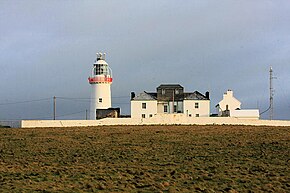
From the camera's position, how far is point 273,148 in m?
25.8

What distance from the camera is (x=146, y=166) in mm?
18297

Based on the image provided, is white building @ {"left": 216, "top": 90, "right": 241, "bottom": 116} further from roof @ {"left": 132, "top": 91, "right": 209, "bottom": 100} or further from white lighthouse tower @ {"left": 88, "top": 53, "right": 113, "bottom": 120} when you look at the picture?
white lighthouse tower @ {"left": 88, "top": 53, "right": 113, "bottom": 120}

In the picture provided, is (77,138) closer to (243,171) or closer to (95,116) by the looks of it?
(243,171)

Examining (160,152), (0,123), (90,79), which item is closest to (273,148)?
(160,152)

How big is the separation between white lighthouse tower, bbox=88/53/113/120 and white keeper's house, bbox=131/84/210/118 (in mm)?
3604

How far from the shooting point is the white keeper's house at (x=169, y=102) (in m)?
61.8

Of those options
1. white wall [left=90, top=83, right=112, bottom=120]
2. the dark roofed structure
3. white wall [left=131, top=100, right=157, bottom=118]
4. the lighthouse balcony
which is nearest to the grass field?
white wall [left=90, top=83, right=112, bottom=120]

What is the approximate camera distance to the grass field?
45.8 ft

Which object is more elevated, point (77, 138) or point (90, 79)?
point (90, 79)

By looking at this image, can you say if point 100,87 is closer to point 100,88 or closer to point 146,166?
point 100,88

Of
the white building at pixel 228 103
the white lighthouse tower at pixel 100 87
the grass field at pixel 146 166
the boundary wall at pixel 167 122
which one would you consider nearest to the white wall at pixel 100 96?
the white lighthouse tower at pixel 100 87

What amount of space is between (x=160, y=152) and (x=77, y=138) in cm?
1106

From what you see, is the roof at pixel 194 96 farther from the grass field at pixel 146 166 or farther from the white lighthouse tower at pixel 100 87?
the grass field at pixel 146 166

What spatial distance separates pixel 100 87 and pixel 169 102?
9306 mm
